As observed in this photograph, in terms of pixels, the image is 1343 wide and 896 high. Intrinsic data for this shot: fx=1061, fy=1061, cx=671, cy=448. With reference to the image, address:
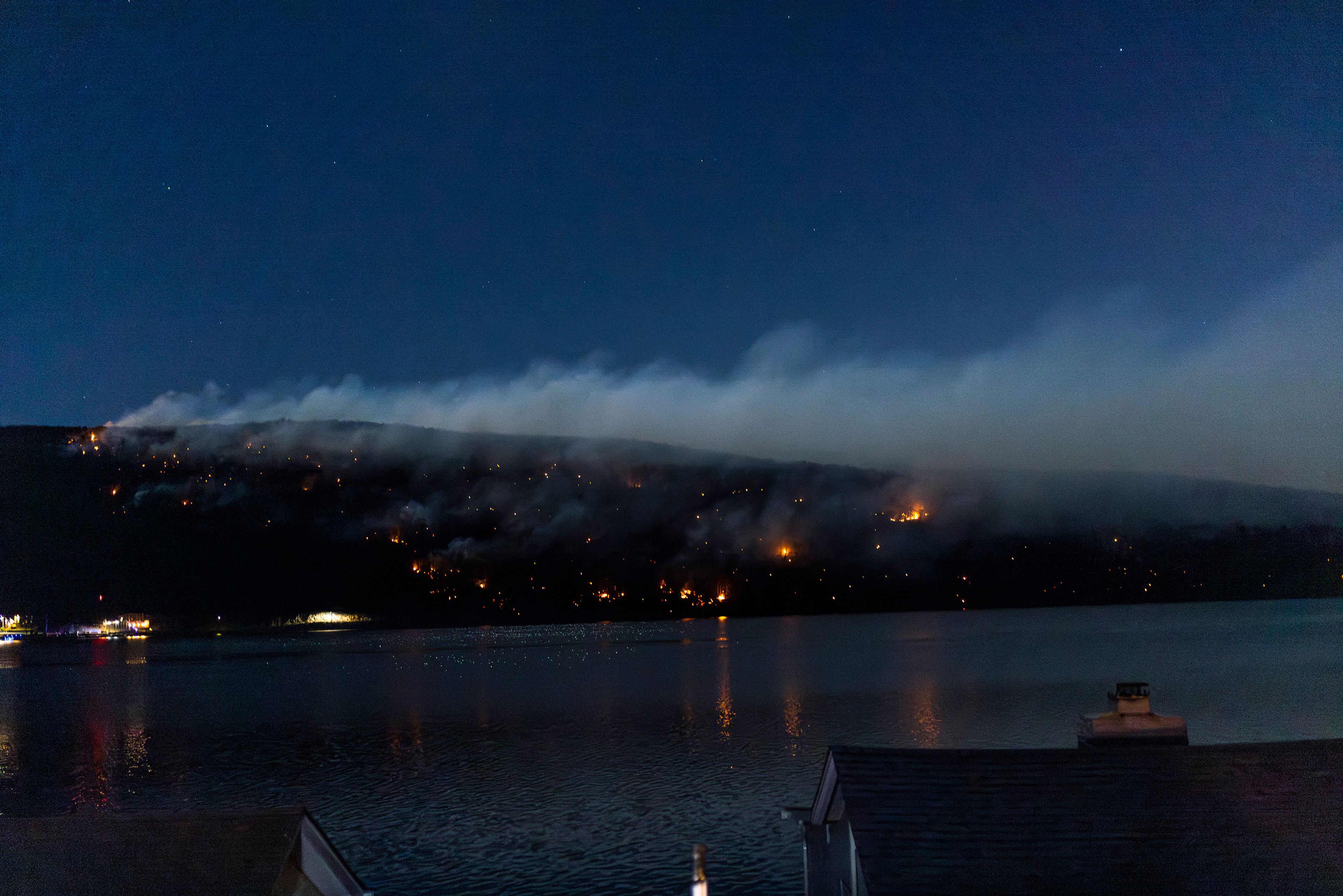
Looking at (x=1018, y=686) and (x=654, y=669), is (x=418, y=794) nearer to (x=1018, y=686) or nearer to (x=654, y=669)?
(x=1018, y=686)

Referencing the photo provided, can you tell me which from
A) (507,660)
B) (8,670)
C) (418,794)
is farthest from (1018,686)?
(8,670)

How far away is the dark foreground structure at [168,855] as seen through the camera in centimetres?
1800

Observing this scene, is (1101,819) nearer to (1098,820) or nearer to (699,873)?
(1098,820)

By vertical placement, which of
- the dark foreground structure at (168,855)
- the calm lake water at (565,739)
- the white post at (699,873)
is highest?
the white post at (699,873)

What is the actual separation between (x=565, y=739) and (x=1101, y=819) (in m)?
67.9

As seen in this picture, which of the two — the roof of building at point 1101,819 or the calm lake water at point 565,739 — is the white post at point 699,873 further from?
the calm lake water at point 565,739

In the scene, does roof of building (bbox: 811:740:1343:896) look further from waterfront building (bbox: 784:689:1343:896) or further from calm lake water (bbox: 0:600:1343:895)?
calm lake water (bbox: 0:600:1343:895)

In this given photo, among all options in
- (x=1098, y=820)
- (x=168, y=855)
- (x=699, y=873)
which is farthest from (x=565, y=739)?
(x=699, y=873)

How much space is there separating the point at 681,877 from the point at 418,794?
81.0 feet

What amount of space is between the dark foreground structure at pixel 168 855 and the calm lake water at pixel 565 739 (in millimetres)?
20413

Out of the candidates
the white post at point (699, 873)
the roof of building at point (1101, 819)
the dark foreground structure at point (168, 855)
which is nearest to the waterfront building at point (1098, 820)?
the roof of building at point (1101, 819)

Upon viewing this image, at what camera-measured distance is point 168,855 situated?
61.2 ft

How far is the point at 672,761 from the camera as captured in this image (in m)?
68.1

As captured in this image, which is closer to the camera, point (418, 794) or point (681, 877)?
point (681, 877)
